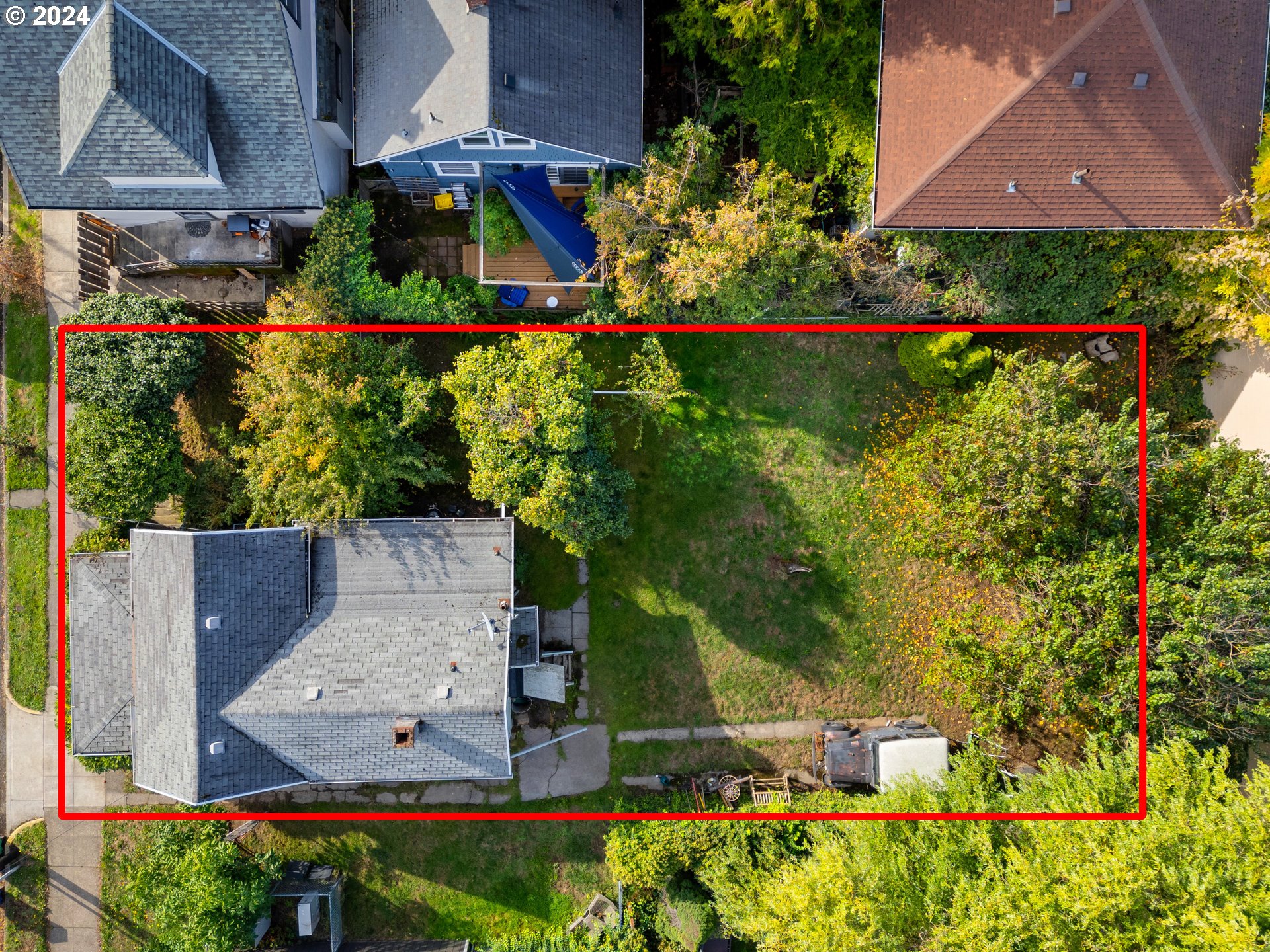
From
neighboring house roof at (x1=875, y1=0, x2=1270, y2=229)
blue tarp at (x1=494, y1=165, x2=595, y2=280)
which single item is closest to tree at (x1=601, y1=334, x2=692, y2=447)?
Result: blue tarp at (x1=494, y1=165, x2=595, y2=280)

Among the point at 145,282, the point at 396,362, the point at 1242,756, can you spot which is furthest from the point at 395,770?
the point at 1242,756

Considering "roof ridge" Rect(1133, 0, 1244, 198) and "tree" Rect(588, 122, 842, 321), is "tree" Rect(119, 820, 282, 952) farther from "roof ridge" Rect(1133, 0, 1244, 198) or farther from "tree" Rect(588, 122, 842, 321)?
"roof ridge" Rect(1133, 0, 1244, 198)

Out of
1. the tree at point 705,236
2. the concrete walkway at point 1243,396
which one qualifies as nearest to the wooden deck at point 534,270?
the tree at point 705,236

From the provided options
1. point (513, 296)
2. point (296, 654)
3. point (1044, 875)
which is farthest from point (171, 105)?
point (1044, 875)

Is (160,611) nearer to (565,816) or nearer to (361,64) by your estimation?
(565,816)

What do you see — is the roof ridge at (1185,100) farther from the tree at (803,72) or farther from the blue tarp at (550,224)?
the blue tarp at (550,224)
